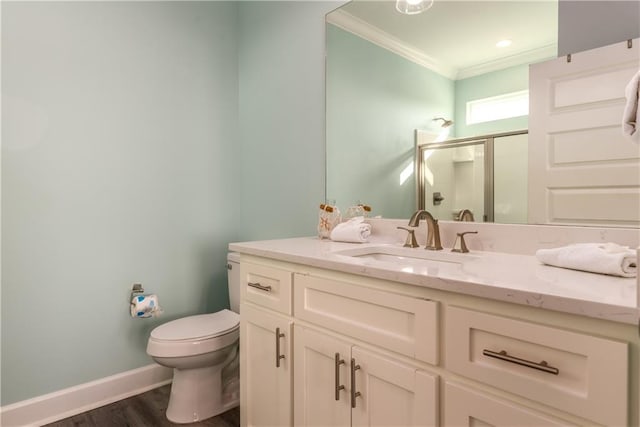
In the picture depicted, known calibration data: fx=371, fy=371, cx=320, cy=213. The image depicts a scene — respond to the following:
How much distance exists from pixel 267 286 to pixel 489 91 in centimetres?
111

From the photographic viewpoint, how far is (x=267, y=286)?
1429 mm

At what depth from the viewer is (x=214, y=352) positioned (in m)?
1.83

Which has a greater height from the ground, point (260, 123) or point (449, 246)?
point (260, 123)

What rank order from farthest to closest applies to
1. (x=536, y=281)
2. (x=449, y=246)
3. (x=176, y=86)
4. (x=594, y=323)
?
(x=176, y=86) < (x=449, y=246) < (x=536, y=281) < (x=594, y=323)

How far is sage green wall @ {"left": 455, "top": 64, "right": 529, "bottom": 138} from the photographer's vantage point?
4.27 feet

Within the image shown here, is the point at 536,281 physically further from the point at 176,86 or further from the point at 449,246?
the point at 176,86

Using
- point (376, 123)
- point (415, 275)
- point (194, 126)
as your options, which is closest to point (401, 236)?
point (376, 123)

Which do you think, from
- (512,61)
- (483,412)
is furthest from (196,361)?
(512,61)

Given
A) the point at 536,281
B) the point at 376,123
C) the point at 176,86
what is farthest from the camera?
the point at 176,86

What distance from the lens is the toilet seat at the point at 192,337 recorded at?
1757mm

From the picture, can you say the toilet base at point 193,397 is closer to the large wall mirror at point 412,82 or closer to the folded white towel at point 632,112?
the large wall mirror at point 412,82

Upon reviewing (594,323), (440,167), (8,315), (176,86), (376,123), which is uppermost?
(176,86)

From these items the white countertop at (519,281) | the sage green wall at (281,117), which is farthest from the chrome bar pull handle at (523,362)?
the sage green wall at (281,117)

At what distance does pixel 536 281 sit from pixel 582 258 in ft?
0.71
